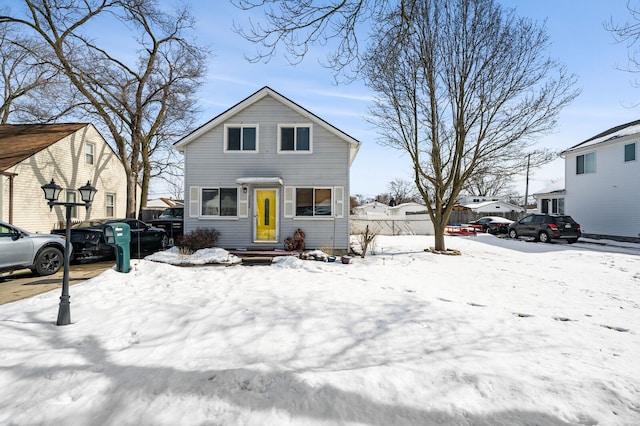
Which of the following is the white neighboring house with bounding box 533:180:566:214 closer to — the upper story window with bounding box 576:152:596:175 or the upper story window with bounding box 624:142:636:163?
the upper story window with bounding box 576:152:596:175

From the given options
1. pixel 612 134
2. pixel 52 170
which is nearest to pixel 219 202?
pixel 52 170

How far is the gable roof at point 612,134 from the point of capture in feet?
62.2

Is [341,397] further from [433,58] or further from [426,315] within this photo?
[433,58]

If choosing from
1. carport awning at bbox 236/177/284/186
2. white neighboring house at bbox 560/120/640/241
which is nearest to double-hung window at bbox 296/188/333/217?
carport awning at bbox 236/177/284/186

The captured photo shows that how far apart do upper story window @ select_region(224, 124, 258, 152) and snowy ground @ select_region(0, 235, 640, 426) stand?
649cm

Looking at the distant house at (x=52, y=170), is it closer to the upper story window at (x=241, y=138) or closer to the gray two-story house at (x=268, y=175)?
the gray two-story house at (x=268, y=175)

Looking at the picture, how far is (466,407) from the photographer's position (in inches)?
108

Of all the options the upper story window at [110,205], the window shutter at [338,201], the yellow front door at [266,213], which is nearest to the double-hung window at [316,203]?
the window shutter at [338,201]

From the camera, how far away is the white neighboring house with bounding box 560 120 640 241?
18.2 metres

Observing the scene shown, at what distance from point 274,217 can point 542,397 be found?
431 inches

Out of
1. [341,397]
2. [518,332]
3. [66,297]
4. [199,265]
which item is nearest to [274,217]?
[199,265]

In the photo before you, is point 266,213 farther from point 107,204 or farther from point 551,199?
point 551,199

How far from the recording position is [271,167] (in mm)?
12984

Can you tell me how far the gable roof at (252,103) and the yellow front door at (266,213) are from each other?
322cm
